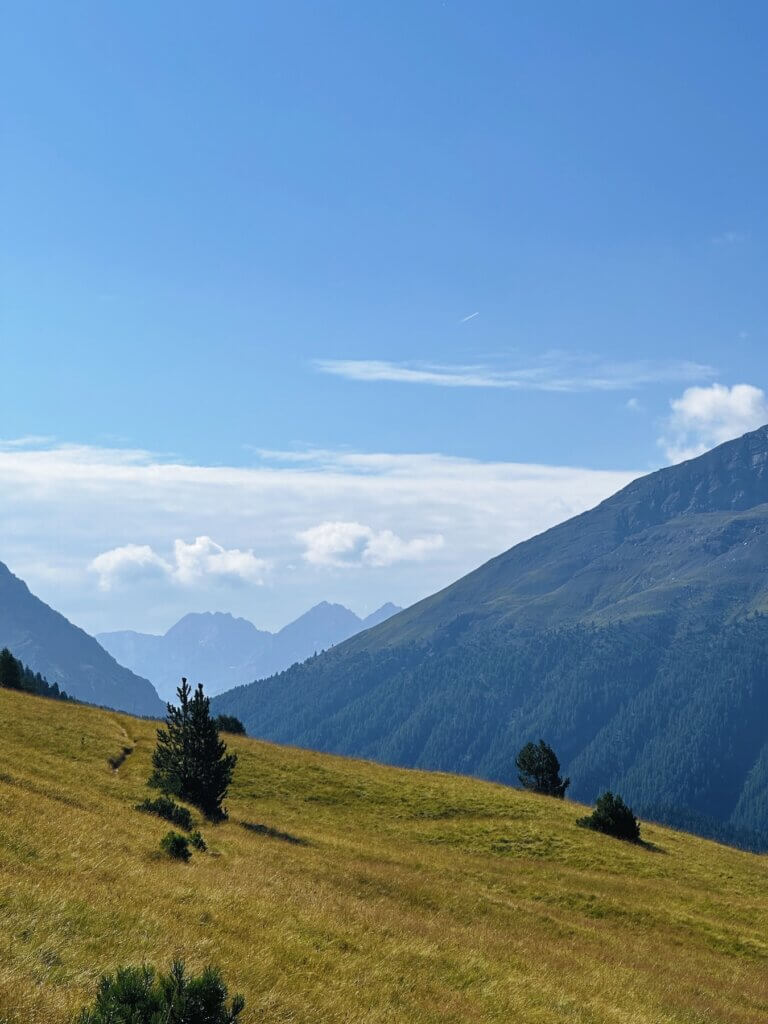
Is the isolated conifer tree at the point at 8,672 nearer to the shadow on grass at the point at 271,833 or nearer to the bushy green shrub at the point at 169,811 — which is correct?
the shadow on grass at the point at 271,833

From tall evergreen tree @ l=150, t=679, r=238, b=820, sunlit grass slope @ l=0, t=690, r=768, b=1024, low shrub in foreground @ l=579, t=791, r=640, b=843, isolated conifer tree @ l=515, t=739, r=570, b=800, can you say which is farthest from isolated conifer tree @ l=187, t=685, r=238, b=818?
isolated conifer tree @ l=515, t=739, r=570, b=800

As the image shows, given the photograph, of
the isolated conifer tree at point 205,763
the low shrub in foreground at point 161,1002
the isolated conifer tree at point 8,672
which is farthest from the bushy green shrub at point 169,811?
the isolated conifer tree at point 8,672

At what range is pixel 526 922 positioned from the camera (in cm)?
2731

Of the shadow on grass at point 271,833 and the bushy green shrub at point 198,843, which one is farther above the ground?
the bushy green shrub at point 198,843

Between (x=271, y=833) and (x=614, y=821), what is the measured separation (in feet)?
68.6

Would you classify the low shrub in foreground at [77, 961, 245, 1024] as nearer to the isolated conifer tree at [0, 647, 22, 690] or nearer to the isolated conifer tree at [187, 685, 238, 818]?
the isolated conifer tree at [187, 685, 238, 818]

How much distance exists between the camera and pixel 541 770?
61.5 m

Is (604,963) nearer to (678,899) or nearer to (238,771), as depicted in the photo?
(678,899)

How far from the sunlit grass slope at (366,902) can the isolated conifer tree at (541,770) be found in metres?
9.03

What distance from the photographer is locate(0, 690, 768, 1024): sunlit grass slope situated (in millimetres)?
14234

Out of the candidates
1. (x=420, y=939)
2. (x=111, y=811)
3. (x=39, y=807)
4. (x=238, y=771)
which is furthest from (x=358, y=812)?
(x=420, y=939)

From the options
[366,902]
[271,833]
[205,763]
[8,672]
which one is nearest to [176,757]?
[205,763]

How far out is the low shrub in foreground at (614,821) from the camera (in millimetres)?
46531

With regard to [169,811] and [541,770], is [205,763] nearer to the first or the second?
[169,811]
